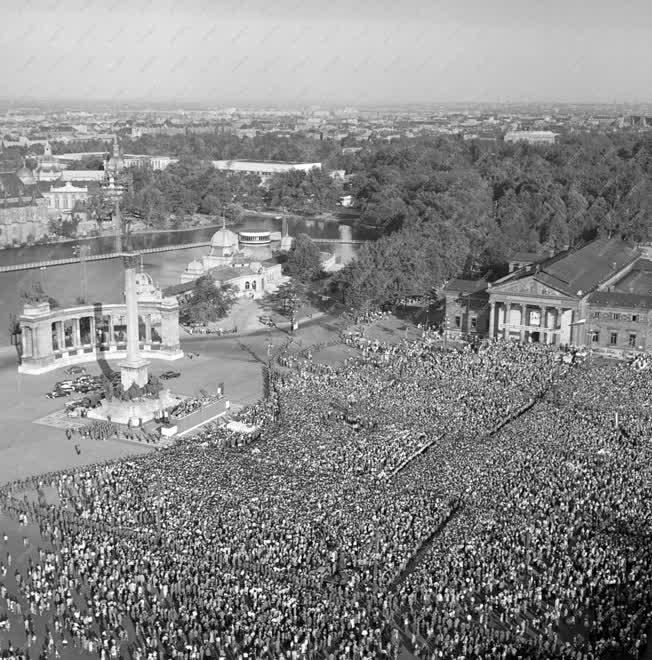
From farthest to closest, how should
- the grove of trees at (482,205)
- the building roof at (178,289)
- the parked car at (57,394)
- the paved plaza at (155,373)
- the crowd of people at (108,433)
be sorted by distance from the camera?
the grove of trees at (482,205) → the building roof at (178,289) → the parked car at (57,394) → the crowd of people at (108,433) → the paved plaza at (155,373)

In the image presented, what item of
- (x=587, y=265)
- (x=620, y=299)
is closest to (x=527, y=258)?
(x=587, y=265)

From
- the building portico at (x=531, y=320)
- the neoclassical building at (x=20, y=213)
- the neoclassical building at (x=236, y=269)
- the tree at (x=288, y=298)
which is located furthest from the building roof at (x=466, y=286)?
the neoclassical building at (x=20, y=213)

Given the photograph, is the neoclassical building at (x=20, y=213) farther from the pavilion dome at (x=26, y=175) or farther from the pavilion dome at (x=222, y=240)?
the pavilion dome at (x=222, y=240)

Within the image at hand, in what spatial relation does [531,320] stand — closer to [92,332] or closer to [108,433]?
[92,332]

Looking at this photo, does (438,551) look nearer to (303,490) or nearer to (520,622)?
(520,622)

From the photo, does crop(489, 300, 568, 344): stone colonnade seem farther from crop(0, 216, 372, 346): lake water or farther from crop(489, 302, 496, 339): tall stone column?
crop(0, 216, 372, 346): lake water

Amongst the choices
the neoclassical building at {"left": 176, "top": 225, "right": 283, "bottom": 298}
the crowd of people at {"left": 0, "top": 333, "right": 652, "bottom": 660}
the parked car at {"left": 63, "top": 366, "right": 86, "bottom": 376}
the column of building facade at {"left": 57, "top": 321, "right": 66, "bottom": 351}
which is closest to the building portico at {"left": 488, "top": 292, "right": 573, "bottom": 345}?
the crowd of people at {"left": 0, "top": 333, "right": 652, "bottom": 660}
